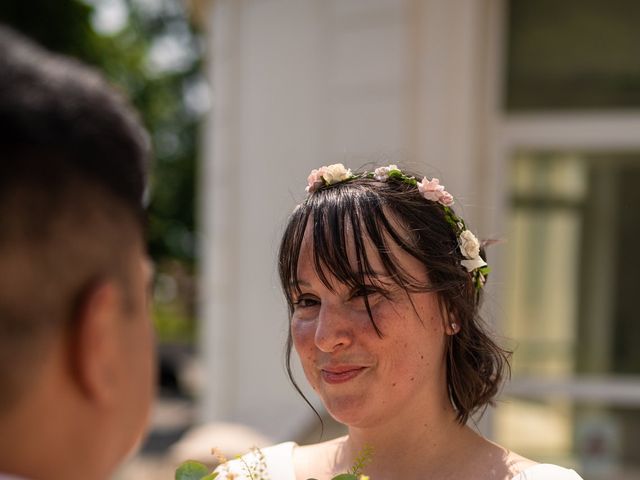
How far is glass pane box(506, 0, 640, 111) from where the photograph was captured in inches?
210

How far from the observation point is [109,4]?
61.8 feet

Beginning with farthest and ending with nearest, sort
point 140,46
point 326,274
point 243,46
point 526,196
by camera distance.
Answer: point 140,46 < point 243,46 < point 526,196 < point 326,274

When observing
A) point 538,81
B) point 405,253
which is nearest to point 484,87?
point 538,81

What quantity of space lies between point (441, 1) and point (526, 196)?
134 centimetres

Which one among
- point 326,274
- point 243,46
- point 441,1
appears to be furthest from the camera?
point 243,46

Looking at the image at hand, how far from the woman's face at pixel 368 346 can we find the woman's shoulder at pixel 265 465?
243mm

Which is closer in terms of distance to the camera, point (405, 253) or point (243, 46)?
point (405, 253)

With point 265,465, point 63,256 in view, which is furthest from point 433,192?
point 63,256

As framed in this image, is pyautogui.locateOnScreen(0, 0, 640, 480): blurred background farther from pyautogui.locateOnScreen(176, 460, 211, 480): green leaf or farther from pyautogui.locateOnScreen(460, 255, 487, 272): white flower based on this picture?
pyautogui.locateOnScreen(176, 460, 211, 480): green leaf

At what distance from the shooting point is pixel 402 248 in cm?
194

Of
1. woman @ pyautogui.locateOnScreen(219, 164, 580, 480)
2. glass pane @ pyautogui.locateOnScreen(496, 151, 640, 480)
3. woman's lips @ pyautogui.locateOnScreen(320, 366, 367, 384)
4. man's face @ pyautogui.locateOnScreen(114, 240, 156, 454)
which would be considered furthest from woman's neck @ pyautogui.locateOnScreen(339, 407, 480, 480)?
glass pane @ pyautogui.locateOnScreen(496, 151, 640, 480)

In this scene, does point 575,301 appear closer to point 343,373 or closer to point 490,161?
point 490,161

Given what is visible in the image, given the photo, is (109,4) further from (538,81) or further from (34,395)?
(34,395)

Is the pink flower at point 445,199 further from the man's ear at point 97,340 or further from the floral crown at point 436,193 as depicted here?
the man's ear at point 97,340
